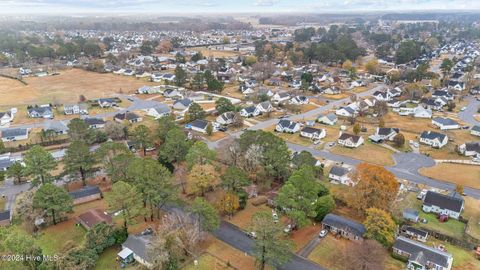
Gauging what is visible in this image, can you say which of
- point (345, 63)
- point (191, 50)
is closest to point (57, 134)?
point (345, 63)

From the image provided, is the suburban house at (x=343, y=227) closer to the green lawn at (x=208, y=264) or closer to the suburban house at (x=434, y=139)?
the green lawn at (x=208, y=264)

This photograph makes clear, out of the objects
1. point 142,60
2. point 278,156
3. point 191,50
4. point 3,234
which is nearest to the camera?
point 3,234

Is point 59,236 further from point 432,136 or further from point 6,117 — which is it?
point 432,136

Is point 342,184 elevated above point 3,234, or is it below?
below

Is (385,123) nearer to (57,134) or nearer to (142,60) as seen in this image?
(57,134)

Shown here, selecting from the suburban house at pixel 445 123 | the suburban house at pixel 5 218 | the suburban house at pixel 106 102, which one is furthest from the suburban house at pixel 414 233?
the suburban house at pixel 106 102

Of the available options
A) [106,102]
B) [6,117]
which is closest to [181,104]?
[106,102]

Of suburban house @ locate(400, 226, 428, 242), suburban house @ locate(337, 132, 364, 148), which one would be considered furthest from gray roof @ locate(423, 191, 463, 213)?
suburban house @ locate(337, 132, 364, 148)

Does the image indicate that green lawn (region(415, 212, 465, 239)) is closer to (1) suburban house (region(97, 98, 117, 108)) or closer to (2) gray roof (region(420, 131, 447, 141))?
(2) gray roof (region(420, 131, 447, 141))
